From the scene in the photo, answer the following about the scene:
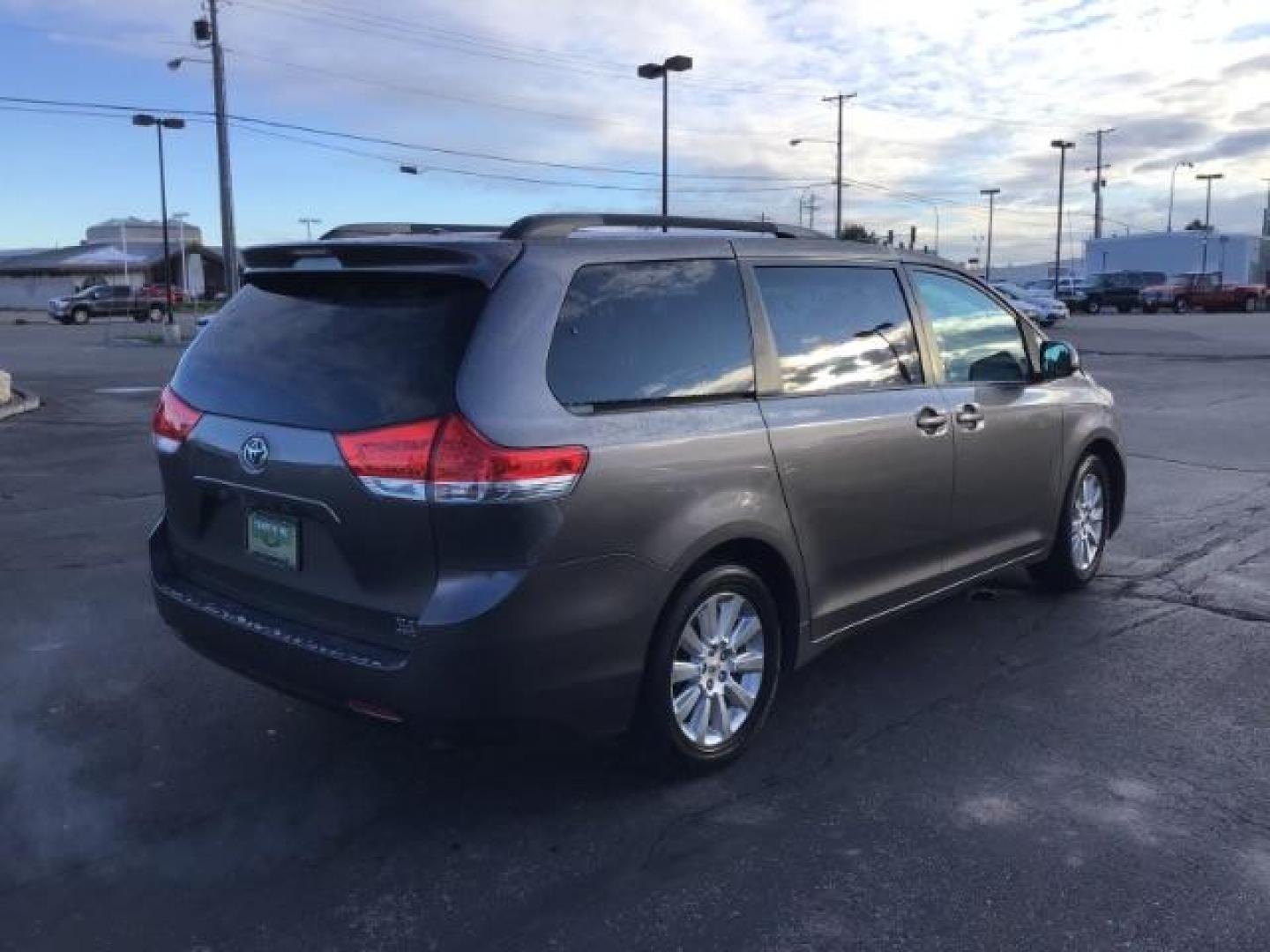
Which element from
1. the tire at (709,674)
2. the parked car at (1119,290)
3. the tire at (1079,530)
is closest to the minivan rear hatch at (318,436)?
the tire at (709,674)

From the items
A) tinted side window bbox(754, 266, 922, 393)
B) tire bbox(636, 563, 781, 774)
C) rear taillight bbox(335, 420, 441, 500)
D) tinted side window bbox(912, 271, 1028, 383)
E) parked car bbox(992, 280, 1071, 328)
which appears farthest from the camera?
parked car bbox(992, 280, 1071, 328)

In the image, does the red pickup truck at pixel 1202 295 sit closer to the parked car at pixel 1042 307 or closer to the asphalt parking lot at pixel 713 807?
the parked car at pixel 1042 307

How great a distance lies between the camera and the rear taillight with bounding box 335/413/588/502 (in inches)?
124

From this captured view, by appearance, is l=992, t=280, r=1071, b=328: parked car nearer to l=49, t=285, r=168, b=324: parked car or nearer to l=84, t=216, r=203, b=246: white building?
l=49, t=285, r=168, b=324: parked car

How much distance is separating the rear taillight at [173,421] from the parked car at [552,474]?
0.05 ft

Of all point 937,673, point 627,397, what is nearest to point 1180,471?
point 937,673

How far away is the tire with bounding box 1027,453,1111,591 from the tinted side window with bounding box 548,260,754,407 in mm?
2656

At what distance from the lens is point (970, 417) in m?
4.95

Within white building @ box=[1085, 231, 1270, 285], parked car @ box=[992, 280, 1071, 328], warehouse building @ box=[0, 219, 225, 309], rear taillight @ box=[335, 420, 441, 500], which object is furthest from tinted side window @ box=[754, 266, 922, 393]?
white building @ box=[1085, 231, 1270, 285]

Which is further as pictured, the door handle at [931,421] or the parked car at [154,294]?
the parked car at [154,294]

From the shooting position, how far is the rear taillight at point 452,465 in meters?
3.16

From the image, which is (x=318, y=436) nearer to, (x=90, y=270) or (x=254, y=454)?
(x=254, y=454)

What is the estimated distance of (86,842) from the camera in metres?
3.50

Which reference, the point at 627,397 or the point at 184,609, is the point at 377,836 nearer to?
the point at 184,609
